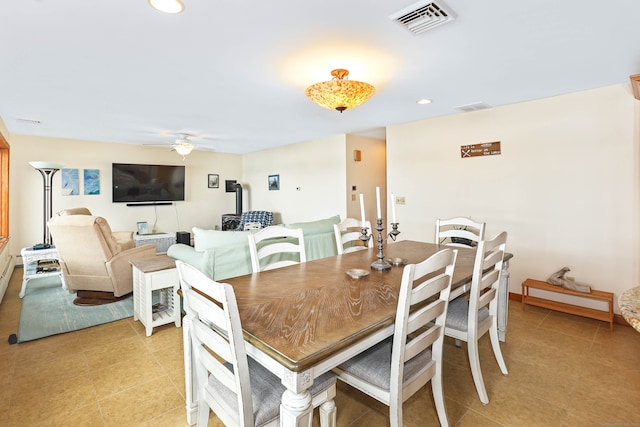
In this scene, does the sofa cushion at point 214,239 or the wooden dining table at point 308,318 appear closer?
the wooden dining table at point 308,318

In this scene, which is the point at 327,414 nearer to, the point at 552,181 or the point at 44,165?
the point at 552,181

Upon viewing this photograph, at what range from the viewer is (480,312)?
2031mm

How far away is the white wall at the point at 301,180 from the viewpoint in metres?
5.55

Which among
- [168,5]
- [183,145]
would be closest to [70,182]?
[183,145]

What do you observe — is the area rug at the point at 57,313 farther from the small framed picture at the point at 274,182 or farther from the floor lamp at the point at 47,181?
the small framed picture at the point at 274,182

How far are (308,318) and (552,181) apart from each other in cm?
337

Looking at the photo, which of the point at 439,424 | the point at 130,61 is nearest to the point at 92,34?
the point at 130,61

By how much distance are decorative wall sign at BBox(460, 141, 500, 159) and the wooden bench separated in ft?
5.03

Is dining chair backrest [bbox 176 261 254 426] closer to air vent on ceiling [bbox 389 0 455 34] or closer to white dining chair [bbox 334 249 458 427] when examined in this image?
white dining chair [bbox 334 249 458 427]

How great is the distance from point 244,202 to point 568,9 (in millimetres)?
7042

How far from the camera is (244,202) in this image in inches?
311

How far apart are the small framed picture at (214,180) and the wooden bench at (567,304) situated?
653 cm

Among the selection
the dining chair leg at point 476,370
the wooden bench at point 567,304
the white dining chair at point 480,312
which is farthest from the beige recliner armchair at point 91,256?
the wooden bench at point 567,304

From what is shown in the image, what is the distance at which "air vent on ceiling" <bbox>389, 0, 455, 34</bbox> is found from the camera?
1690mm
